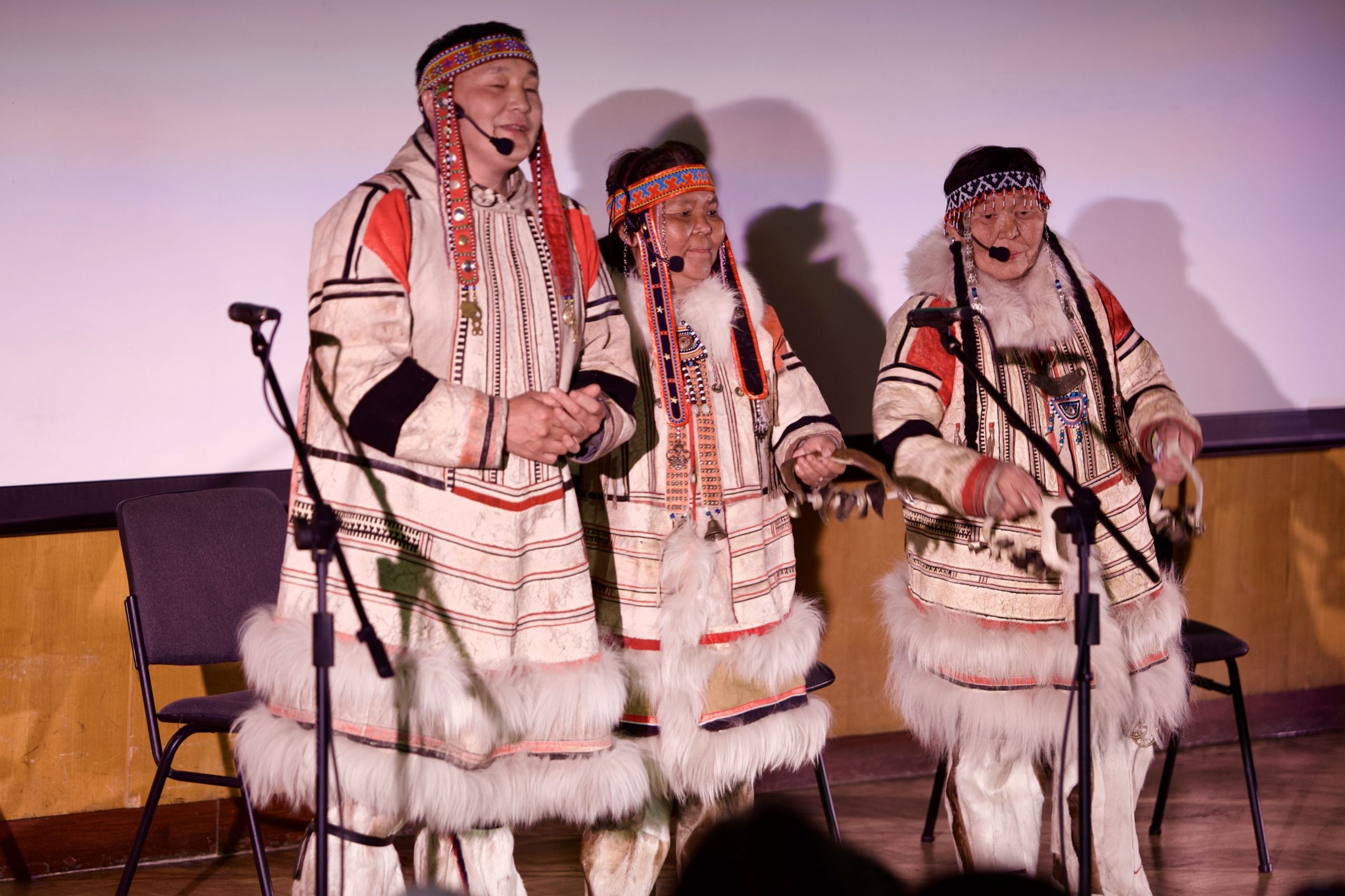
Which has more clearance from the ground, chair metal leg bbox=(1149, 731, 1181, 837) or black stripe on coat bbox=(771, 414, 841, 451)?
black stripe on coat bbox=(771, 414, 841, 451)

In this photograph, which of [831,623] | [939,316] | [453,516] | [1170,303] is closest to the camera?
[453,516]

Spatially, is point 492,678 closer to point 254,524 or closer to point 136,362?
point 254,524

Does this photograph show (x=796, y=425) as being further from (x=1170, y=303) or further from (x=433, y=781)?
(x=1170, y=303)

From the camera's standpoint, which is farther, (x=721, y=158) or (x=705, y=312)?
(x=721, y=158)

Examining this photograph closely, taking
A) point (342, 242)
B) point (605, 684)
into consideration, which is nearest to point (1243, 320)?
point (605, 684)

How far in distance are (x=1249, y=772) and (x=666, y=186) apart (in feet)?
7.66

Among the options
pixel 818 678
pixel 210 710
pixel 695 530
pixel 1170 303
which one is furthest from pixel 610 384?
pixel 1170 303

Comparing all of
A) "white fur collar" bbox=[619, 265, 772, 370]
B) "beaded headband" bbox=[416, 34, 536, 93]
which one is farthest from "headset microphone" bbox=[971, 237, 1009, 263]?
"beaded headband" bbox=[416, 34, 536, 93]

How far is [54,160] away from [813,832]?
9.15 feet

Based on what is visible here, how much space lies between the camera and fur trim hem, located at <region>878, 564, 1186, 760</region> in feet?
9.25

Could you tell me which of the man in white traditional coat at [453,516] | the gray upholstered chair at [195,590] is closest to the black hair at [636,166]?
the man in white traditional coat at [453,516]

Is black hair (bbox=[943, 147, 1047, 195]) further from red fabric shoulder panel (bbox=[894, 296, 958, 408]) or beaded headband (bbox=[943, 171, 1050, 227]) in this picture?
red fabric shoulder panel (bbox=[894, 296, 958, 408])

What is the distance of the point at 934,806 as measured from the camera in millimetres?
3699

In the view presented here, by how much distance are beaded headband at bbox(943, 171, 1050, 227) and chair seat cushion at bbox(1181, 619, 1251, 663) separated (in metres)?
1.24
